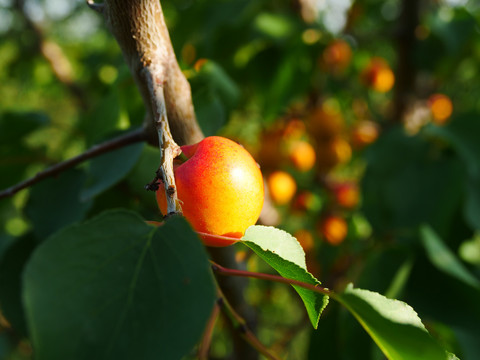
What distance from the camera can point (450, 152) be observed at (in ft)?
3.07

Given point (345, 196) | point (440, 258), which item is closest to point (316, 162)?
point (345, 196)

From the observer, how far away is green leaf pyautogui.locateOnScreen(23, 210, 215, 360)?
242mm

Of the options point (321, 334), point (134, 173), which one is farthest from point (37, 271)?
point (321, 334)

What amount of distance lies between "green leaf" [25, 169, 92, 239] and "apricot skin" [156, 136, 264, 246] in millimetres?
279

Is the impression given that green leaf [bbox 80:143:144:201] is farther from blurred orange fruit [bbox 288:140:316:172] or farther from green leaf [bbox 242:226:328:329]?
blurred orange fruit [bbox 288:140:316:172]

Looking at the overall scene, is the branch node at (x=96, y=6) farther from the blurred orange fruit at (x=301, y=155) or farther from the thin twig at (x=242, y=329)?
the blurred orange fruit at (x=301, y=155)

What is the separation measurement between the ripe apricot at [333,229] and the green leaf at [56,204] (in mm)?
789

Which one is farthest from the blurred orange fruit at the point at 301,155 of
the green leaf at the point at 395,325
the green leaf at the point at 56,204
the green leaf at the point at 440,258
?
the green leaf at the point at 395,325

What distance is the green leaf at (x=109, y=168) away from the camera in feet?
1.48

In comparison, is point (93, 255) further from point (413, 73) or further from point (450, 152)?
point (413, 73)

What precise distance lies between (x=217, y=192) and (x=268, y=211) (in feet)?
1.87

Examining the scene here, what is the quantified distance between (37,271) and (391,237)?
2.19 ft

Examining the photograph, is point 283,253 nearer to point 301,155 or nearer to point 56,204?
point 56,204

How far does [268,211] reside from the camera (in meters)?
0.88
